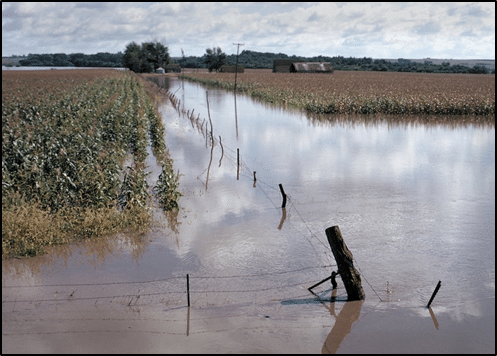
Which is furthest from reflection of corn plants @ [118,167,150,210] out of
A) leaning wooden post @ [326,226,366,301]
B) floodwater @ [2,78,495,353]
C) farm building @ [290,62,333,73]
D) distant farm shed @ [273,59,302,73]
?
Answer: distant farm shed @ [273,59,302,73]

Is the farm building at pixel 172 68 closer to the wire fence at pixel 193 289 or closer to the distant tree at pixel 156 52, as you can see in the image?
the distant tree at pixel 156 52

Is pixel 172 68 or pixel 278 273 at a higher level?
pixel 172 68

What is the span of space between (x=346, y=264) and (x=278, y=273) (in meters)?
1.85

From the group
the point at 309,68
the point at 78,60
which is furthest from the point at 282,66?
the point at 78,60

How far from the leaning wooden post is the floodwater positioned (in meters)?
0.25

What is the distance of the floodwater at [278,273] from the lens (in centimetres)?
734

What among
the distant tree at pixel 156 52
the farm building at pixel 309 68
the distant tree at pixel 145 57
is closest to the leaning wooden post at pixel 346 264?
the farm building at pixel 309 68

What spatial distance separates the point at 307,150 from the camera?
72.0 ft

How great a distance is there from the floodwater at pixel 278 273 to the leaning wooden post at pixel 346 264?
25 cm

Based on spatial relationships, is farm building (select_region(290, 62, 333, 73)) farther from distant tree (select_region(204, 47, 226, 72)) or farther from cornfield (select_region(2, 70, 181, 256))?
cornfield (select_region(2, 70, 181, 256))

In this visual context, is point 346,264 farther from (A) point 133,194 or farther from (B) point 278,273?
(A) point 133,194

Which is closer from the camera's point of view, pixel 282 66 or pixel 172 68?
pixel 282 66

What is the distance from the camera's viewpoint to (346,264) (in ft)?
26.7

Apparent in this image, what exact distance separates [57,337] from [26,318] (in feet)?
2.89
